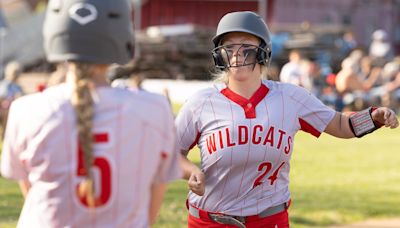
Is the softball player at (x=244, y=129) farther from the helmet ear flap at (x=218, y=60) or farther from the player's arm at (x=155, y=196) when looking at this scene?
the player's arm at (x=155, y=196)

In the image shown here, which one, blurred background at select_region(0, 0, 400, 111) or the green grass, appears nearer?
the green grass

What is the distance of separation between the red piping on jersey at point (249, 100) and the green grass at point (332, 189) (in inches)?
182

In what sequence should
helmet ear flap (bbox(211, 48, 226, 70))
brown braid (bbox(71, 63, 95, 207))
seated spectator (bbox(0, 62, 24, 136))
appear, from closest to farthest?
brown braid (bbox(71, 63, 95, 207))
helmet ear flap (bbox(211, 48, 226, 70))
seated spectator (bbox(0, 62, 24, 136))

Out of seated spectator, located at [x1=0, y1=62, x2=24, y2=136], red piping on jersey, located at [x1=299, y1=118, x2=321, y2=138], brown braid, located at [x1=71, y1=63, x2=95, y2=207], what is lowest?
seated spectator, located at [x1=0, y1=62, x2=24, y2=136]

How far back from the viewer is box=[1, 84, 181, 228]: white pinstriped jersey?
3359 millimetres

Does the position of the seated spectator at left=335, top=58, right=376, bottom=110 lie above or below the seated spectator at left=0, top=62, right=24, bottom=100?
below

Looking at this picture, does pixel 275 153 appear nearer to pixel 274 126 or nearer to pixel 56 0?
pixel 274 126

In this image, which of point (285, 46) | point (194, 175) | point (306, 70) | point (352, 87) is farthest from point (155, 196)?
point (285, 46)

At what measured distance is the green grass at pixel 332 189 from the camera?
35.5ft

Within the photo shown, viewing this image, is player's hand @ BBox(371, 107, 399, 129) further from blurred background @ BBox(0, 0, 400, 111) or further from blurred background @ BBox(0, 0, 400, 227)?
blurred background @ BBox(0, 0, 400, 111)

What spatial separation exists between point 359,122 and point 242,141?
2.27ft

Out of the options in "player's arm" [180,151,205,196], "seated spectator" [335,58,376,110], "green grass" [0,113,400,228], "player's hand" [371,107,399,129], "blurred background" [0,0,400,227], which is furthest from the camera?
"seated spectator" [335,58,376,110]

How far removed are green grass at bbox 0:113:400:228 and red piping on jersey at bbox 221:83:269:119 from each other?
4.62 meters

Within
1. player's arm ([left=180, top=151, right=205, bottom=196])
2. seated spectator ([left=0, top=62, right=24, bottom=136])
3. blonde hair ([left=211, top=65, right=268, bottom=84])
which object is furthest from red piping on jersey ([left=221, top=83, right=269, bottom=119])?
seated spectator ([left=0, top=62, right=24, bottom=136])
